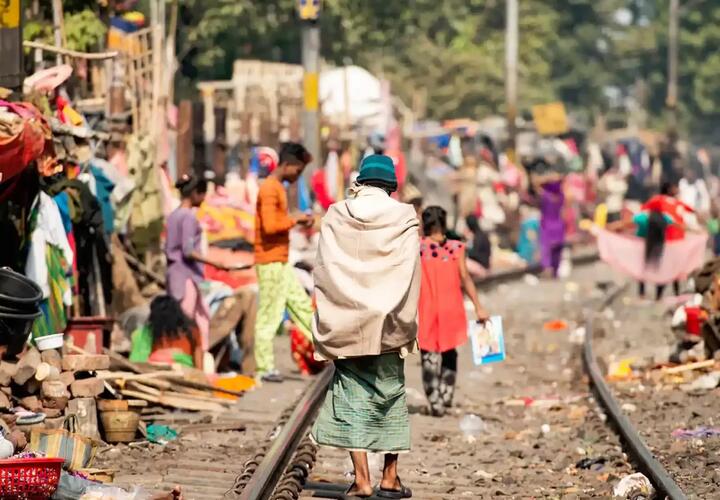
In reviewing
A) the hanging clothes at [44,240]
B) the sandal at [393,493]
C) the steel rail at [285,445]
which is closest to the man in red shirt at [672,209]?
the steel rail at [285,445]

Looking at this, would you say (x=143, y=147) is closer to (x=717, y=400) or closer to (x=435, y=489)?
(x=717, y=400)

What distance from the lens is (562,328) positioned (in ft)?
72.3

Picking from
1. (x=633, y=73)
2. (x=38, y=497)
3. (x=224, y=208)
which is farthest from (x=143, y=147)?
(x=633, y=73)

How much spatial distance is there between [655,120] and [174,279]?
2916 inches

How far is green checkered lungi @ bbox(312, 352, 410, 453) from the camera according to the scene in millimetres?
9195

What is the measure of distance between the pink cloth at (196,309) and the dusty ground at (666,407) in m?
3.56

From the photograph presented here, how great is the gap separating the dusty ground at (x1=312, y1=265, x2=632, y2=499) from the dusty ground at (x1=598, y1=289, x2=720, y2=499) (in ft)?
1.08

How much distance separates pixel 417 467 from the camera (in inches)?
431

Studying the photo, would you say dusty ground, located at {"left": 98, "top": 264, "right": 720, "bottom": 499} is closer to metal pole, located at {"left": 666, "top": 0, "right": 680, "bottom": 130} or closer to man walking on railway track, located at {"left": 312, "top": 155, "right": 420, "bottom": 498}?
man walking on railway track, located at {"left": 312, "top": 155, "right": 420, "bottom": 498}

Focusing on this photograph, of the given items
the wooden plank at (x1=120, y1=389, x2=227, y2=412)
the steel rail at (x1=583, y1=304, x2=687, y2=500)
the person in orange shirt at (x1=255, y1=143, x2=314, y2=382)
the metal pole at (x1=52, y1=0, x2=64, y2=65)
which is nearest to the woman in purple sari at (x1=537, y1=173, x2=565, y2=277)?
the steel rail at (x1=583, y1=304, x2=687, y2=500)

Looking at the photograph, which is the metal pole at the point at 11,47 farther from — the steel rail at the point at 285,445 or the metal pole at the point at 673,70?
the metal pole at the point at 673,70

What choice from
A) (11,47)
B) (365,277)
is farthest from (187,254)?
(365,277)

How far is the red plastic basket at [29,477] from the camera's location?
8055 mm

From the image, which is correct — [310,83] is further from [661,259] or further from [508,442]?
[508,442]
